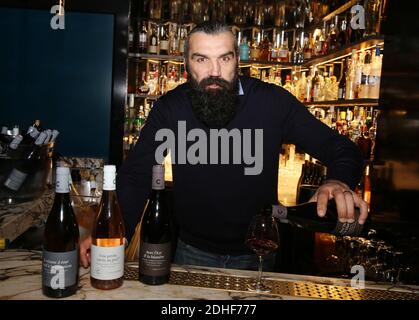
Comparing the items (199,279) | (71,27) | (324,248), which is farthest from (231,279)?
(71,27)

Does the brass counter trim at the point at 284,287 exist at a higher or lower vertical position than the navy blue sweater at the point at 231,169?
lower

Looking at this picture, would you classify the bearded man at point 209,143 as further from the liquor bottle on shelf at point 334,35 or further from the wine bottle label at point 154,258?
the liquor bottle on shelf at point 334,35

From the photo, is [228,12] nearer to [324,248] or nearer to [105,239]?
[324,248]

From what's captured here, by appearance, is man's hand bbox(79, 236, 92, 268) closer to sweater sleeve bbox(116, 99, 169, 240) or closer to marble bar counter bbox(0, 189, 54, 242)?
sweater sleeve bbox(116, 99, 169, 240)

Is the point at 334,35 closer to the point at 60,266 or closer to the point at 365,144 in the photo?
the point at 365,144

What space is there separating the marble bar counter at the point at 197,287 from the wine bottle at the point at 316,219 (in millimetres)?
147

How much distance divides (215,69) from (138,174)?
0.53m

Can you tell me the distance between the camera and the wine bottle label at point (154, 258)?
1040 millimetres

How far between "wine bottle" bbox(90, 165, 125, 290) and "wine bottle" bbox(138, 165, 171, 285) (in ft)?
0.19

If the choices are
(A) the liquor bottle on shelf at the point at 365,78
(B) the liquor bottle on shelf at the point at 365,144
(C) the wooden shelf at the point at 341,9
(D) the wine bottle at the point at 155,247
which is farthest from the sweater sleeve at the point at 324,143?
(C) the wooden shelf at the point at 341,9

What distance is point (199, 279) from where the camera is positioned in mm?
1146

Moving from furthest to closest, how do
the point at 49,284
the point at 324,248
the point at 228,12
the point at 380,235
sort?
the point at 228,12
the point at 324,248
the point at 380,235
the point at 49,284

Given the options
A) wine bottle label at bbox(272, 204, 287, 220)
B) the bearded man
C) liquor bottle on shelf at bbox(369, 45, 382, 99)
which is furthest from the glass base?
liquor bottle on shelf at bbox(369, 45, 382, 99)

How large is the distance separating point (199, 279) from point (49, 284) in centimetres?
38
